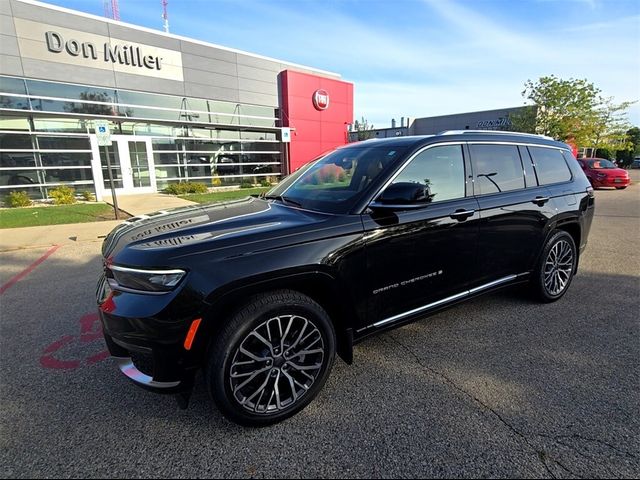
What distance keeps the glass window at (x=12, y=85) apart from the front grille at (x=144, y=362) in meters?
18.2

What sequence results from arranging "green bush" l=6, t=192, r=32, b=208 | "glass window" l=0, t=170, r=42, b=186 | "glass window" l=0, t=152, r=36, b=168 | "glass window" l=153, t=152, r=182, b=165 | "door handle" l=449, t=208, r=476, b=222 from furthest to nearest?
"glass window" l=153, t=152, r=182, b=165 < "glass window" l=0, t=170, r=42, b=186 < "glass window" l=0, t=152, r=36, b=168 < "green bush" l=6, t=192, r=32, b=208 < "door handle" l=449, t=208, r=476, b=222

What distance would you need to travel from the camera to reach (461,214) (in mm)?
3193

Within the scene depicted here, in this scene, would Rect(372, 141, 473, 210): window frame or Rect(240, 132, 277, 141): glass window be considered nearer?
Rect(372, 141, 473, 210): window frame

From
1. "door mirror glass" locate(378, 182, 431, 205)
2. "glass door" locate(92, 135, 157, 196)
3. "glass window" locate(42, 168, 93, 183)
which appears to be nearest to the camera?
"door mirror glass" locate(378, 182, 431, 205)

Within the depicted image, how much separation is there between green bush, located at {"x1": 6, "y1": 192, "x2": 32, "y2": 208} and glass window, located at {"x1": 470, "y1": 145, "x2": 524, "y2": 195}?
54.8ft

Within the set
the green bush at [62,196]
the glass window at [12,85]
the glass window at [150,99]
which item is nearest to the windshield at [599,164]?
the glass window at [150,99]

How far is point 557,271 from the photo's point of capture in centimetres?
425

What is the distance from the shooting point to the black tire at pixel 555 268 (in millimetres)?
4051

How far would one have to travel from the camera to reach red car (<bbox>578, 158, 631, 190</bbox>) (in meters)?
19.5

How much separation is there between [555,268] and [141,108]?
1955 centimetres

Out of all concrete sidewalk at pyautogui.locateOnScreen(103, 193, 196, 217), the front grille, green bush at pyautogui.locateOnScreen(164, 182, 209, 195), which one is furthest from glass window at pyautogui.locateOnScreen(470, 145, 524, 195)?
green bush at pyautogui.locateOnScreen(164, 182, 209, 195)

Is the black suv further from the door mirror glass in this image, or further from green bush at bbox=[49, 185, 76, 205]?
green bush at bbox=[49, 185, 76, 205]

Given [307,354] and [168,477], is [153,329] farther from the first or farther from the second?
[307,354]

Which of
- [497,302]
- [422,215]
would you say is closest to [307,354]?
[422,215]
